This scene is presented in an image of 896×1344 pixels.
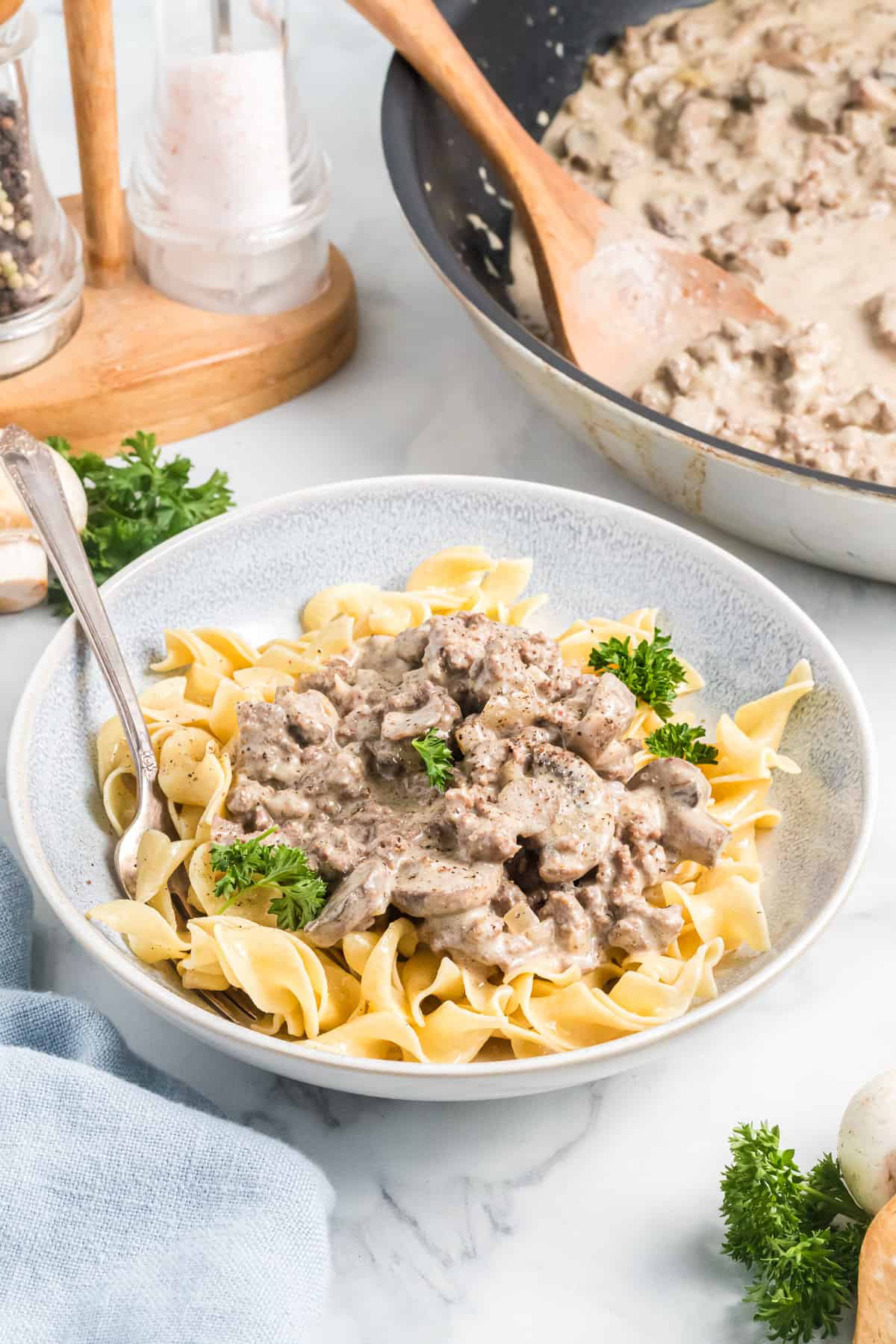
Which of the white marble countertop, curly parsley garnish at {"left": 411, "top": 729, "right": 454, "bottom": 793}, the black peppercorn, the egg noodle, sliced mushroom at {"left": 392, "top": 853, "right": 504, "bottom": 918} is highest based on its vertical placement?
the black peppercorn

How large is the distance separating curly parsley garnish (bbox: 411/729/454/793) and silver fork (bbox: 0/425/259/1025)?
53 cm

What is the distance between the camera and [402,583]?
141 inches

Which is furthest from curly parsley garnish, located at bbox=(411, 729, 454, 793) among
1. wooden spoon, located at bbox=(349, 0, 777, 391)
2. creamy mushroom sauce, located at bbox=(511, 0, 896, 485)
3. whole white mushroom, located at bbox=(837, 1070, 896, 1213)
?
wooden spoon, located at bbox=(349, 0, 777, 391)

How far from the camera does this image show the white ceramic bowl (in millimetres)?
2428

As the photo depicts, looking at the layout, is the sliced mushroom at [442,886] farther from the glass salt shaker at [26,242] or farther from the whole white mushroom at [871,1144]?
the glass salt shaker at [26,242]

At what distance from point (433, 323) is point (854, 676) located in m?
1.79

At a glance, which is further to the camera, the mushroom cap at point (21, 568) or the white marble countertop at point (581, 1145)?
the mushroom cap at point (21, 568)

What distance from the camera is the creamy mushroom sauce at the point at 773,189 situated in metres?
3.75

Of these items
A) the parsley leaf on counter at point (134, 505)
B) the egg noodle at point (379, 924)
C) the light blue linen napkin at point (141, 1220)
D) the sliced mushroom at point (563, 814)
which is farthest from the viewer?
the parsley leaf on counter at point (134, 505)

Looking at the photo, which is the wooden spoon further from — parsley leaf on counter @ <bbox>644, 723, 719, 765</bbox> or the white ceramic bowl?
parsley leaf on counter @ <bbox>644, 723, 719, 765</bbox>

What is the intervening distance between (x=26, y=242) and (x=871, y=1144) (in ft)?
9.54

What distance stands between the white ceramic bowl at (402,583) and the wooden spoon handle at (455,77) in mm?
1066

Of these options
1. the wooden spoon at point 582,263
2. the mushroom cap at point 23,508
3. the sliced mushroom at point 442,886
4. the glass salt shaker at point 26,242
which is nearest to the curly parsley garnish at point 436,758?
the sliced mushroom at point 442,886

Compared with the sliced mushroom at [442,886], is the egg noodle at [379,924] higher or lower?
lower
